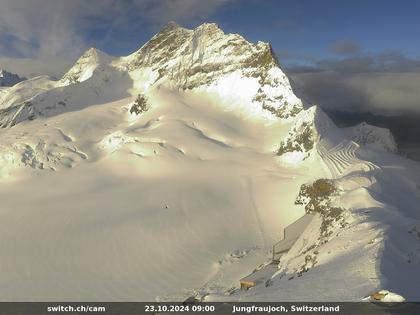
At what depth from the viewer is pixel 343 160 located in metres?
51.6

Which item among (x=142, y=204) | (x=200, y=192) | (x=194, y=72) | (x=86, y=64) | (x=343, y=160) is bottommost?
(x=142, y=204)

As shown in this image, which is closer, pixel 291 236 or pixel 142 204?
pixel 291 236

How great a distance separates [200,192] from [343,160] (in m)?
18.8

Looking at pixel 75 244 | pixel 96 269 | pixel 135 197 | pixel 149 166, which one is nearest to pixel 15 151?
pixel 149 166

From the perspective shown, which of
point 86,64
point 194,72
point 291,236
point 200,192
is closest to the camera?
point 291,236

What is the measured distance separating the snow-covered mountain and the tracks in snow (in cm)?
25

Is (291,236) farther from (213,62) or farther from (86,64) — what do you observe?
(86,64)

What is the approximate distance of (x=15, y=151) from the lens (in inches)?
2514

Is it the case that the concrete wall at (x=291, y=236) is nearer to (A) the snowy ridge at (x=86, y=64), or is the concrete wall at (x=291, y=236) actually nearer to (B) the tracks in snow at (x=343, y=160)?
(B) the tracks in snow at (x=343, y=160)

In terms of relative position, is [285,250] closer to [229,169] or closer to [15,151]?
[229,169]

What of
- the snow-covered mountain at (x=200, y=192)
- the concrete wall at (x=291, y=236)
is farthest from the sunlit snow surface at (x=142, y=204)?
the concrete wall at (x=291, y=236)

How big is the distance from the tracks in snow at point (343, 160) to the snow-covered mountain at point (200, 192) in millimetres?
253

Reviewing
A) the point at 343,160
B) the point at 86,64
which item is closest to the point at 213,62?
the point at 86,64

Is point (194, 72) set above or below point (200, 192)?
above
